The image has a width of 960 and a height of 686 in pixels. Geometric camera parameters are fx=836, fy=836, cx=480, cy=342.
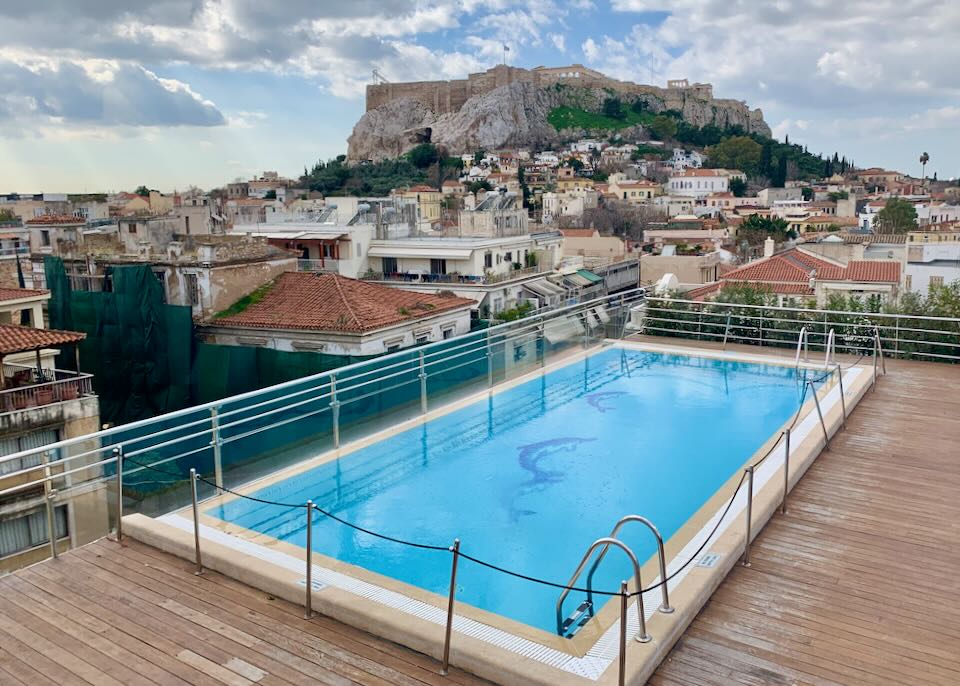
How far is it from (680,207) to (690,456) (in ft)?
290

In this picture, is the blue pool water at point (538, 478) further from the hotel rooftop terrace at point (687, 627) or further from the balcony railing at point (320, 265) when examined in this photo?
the balcony railing at point (320, 265)

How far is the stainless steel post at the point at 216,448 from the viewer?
6.16 m

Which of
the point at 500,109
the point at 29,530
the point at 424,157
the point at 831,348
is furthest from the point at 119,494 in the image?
the point at 500,109

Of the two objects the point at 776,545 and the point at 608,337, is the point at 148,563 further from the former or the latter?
the point at 608,337

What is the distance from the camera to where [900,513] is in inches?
227

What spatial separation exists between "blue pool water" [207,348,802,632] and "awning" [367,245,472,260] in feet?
76.2

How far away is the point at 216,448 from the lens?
6246 mm

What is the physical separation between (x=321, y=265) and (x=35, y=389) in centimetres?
1820

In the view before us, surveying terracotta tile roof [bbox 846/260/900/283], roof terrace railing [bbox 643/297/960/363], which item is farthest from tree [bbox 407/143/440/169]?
roof terrace railing [bbox 643/297/960/363]

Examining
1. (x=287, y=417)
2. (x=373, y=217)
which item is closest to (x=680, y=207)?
(x=373, y=217)

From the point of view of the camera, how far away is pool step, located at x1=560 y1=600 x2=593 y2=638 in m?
4.34

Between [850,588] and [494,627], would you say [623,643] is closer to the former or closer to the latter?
[494,627]

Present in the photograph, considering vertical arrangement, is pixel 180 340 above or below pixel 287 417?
below

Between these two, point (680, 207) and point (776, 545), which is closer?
point (776, 545)
